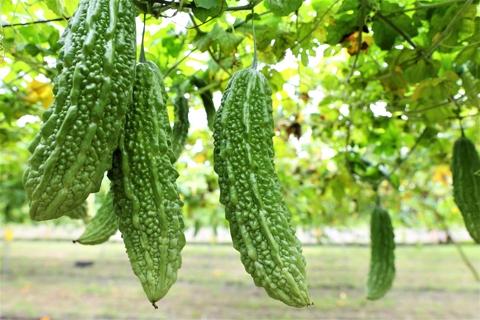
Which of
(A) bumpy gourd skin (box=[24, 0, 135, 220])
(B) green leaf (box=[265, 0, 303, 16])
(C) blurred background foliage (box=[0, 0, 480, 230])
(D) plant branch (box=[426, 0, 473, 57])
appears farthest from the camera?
(C) blurred background foliage (box=[0, 0, 480, 230])

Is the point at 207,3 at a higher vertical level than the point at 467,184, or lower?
higher

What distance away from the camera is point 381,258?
9.32ft

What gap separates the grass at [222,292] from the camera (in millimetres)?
7000

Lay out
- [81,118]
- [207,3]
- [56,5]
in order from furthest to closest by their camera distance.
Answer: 1. [56,5]
2. [207,3]
3. [81,118]

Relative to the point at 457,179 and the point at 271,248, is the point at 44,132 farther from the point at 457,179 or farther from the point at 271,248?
the point at 457,179

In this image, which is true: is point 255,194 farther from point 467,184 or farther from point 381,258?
point 381,258

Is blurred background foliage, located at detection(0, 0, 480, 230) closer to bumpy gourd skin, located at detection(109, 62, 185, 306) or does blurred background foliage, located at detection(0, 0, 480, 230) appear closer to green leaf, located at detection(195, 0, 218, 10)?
green leaf, located at detection(195, 0, 218, 10)

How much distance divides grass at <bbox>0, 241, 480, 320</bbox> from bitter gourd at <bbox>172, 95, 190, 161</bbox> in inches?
203

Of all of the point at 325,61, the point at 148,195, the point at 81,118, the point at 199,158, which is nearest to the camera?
the point at 81,118

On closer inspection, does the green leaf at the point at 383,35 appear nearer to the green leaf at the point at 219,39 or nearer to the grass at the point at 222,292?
the green leaf at the point at 219,39

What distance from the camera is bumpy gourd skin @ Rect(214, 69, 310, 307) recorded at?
3.84 feet

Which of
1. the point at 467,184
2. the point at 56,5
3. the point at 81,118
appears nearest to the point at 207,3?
the point at 81,118

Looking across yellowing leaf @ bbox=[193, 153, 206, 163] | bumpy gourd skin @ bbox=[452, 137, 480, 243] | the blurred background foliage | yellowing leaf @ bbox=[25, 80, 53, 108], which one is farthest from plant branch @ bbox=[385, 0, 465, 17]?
yellowing leaf @ bbox=[193, 153, 206, 163]

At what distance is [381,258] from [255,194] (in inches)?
70.7
